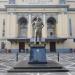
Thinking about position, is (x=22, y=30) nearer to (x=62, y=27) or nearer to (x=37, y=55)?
(x=62, y=27)

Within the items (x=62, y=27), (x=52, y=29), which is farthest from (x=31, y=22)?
(x=62, y=27)

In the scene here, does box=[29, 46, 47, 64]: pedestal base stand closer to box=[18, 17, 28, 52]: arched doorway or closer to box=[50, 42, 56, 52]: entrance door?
box=[18, 17, 28, 52]: arched doorway

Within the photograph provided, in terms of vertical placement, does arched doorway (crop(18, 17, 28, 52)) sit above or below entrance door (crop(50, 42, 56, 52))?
above

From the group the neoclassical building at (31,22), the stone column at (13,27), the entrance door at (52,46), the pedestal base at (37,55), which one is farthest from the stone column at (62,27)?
the pedestal base at (37,55)

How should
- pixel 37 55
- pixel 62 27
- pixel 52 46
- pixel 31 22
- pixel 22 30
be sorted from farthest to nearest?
1. pixel 22 30
2. pixel 52 46
3. pixel 31 22
4. pixel 62 27
5. pixel 37 55

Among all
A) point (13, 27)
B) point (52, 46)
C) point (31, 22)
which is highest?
point (31, 22)

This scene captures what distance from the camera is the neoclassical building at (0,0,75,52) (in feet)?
199

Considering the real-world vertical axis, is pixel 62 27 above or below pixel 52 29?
above

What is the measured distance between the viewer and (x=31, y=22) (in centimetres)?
6147

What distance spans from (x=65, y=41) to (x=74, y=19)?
23.6ft

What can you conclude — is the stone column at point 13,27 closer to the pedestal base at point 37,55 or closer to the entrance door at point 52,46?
the entrance door at point 52,46

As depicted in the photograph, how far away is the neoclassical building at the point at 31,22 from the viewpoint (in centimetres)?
6053

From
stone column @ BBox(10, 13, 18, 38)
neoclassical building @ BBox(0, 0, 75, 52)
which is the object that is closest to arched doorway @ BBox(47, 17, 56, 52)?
neoclassical building @ BBox(0, 0, 75, 52)

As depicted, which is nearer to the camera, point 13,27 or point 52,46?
point 13,27
